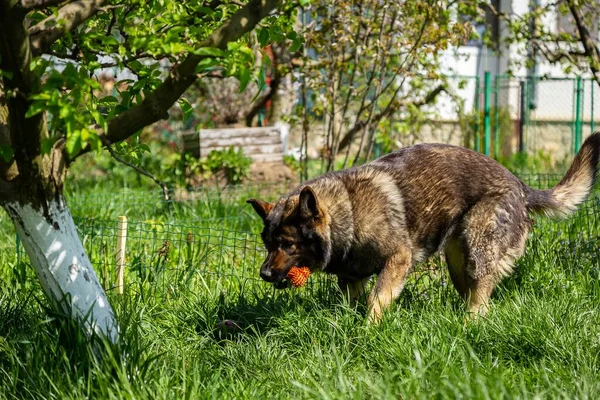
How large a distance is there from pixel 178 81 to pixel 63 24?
0.56 m

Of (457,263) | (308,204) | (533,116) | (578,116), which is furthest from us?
(533,116)

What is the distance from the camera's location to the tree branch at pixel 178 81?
3.53 m

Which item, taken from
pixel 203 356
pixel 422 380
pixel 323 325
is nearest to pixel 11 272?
pixel 203 356

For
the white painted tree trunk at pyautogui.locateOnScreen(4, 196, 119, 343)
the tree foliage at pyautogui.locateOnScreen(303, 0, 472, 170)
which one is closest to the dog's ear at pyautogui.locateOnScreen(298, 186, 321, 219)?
the white painted tree trunk at pyautogui.locateOnScreen(4, 196, 119, 343)

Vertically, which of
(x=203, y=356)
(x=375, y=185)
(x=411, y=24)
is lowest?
(x=203, y=356)

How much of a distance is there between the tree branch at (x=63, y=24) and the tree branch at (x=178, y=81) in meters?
0.45

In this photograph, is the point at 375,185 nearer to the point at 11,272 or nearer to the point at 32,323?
the point at 32,323

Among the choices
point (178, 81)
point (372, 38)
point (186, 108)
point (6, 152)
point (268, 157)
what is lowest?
point (268, 157)

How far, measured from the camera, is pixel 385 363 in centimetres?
410

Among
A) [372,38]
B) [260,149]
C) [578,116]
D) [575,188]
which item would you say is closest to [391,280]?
[575,188]

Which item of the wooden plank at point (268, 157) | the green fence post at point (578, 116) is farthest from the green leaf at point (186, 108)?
the green fence post at point (578, 116)

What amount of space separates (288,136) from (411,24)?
6.58 m

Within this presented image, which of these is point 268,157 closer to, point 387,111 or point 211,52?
point 387,111

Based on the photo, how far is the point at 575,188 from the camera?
5.86m
